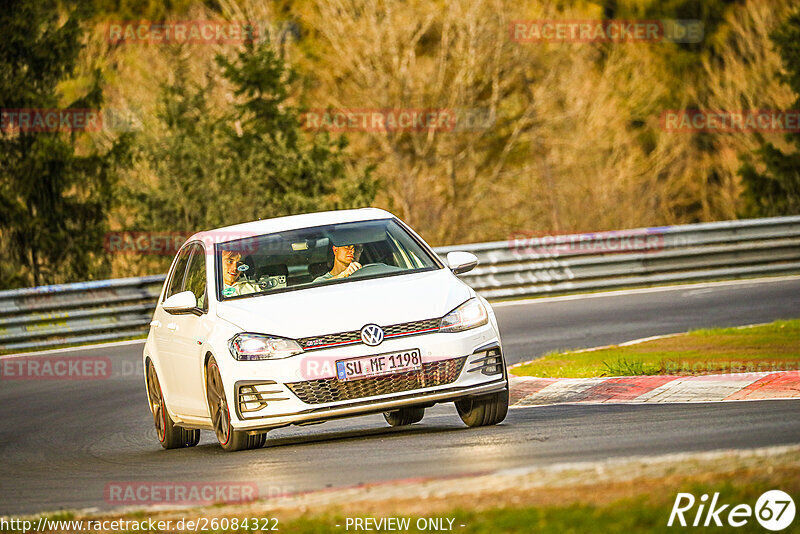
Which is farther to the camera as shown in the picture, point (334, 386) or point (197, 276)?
point (197, 276)

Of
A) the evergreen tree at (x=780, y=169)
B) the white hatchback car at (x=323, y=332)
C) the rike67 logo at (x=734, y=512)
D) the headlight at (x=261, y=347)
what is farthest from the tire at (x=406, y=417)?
the evergreen tree at (x=780, y=169)

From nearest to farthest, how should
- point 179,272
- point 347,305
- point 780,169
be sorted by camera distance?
point 347,305
point 179,272
point 780,169

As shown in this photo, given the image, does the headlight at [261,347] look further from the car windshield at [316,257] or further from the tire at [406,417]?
the tire at [406,417]

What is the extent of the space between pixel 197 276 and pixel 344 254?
47.9 inches

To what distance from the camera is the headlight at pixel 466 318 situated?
9078mm

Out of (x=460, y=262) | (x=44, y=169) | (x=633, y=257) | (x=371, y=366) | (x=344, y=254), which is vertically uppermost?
(x=344, y=254)

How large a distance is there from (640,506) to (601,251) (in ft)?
54.0

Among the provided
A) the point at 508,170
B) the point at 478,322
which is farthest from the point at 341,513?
the point at 508,170

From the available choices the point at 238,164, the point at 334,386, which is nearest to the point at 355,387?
the point at 334,386

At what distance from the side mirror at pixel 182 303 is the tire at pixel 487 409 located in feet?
6.57

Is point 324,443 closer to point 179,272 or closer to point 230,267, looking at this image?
point 230,267

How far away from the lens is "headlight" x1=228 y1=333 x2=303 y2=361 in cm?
890

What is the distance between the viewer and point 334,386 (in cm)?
885

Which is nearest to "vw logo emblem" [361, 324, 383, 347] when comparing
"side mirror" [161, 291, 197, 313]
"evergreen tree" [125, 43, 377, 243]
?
"side mirror" [161, 291, 197, 313]
